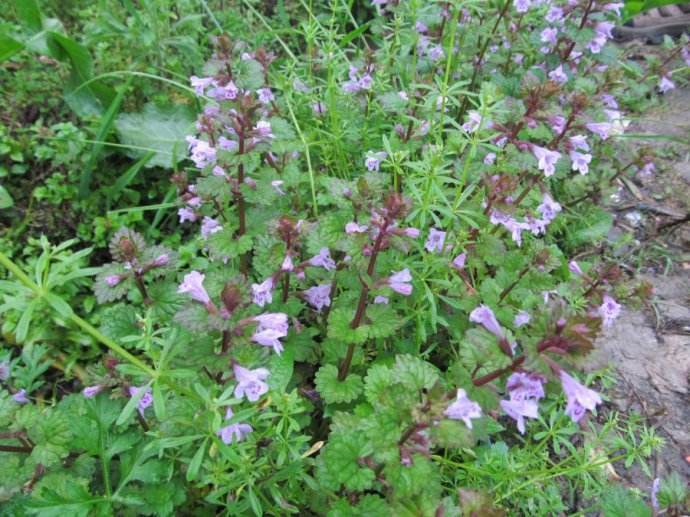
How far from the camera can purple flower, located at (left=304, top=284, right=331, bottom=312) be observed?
217 cm

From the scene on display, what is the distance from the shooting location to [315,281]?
235 cm

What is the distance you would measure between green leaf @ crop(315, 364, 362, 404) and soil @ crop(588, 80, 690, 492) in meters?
0.89

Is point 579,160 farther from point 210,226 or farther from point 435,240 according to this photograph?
point 210,226

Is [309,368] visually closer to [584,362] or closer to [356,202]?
[356,202]

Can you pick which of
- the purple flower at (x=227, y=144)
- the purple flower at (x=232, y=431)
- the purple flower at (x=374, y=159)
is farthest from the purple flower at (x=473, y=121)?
the purple flower at (x=232, y=431)

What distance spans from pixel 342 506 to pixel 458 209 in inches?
45.9

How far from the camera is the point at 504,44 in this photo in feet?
11.3

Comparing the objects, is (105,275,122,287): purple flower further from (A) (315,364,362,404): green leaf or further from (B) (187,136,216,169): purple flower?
(A) (315,364,362,404): green leaf

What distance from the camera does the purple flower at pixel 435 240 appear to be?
2363mm

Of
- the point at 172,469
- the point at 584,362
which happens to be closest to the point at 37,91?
the point at 172,469

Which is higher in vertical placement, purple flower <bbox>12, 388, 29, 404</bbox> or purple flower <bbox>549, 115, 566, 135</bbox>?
purple flower <bbox>549, 115, 566, 135</bbox>

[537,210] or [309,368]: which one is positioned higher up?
[537,210]

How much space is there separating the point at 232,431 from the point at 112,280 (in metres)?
0.64

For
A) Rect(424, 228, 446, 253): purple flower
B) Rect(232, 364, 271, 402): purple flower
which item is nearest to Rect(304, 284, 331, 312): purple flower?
Rect(424, 228, 446, 253): purple flower
